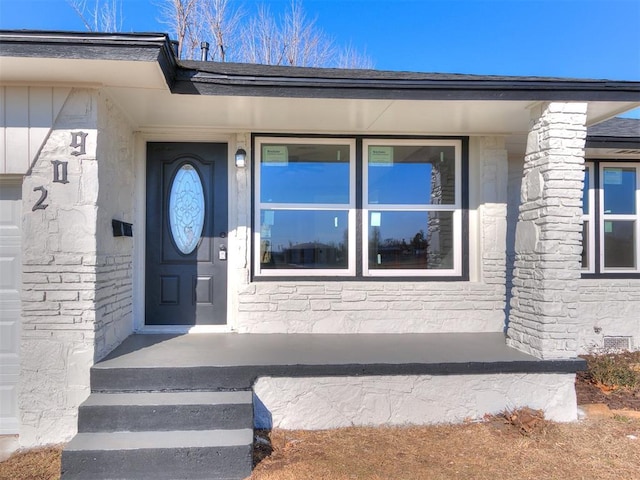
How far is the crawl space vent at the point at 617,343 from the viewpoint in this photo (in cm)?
543

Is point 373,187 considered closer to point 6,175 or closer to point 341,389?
point 341,389

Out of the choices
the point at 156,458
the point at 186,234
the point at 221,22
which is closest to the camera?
the point at 156,458

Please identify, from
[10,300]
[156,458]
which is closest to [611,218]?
[156,458]

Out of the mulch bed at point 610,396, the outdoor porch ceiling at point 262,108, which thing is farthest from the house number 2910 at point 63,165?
the mulch bed at point 610,396

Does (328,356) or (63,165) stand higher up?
(63,165)

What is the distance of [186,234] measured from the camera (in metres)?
4.41

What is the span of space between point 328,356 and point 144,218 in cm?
244

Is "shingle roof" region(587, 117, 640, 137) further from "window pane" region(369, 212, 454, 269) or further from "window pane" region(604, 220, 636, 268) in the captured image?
"window pane" region(369, 212, 454, 269)

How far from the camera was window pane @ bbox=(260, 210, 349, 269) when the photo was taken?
447 centimetres

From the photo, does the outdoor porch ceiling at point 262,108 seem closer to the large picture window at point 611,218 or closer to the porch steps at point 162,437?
the large picture window at point 611,218

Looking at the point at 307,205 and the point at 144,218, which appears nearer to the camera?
the point at 144,218

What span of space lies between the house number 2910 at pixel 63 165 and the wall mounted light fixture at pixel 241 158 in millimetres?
1483

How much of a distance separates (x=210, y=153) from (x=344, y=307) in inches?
86.5

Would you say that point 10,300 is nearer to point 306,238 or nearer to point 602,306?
point 306,238
